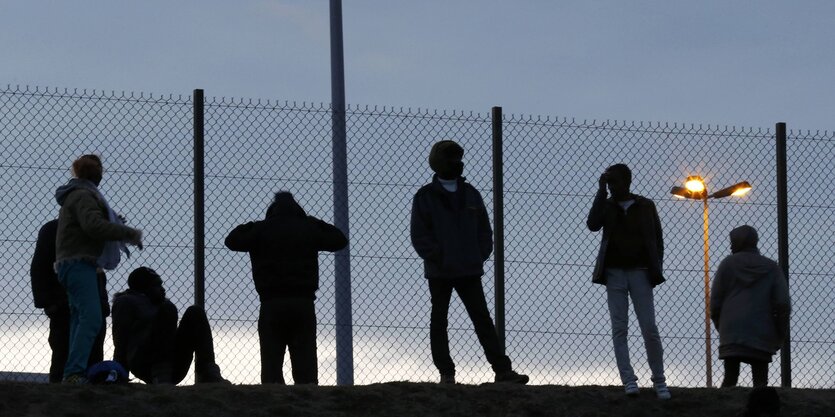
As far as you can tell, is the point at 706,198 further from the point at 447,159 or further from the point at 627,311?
the point at 447,159

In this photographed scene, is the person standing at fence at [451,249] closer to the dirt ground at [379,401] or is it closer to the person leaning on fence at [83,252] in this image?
the dirt ground at [379,401]

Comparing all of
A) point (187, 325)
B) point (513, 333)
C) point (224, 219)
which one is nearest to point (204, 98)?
point (224, 219)

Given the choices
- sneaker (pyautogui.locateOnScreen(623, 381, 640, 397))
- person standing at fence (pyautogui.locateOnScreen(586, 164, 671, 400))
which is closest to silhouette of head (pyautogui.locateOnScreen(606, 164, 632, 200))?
person standing at fence (pyautogui.locateOnScreen(586, 164, 671, 400))

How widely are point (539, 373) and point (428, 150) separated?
173 cm

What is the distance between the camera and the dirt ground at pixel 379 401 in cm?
1165

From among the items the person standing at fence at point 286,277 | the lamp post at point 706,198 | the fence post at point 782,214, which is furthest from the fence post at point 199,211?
the fence post at point 782,214

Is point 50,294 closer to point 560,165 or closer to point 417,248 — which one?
point 417,248

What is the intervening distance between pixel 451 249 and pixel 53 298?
2580 millimetres

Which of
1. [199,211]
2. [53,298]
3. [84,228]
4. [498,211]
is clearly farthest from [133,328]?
[498,211]

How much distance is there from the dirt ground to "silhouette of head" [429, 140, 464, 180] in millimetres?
1454

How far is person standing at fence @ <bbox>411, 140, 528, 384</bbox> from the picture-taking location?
42.5 feet

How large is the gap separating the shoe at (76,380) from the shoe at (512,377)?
2.74 metres

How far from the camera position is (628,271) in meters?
12.6

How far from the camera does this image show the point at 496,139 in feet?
46.1
